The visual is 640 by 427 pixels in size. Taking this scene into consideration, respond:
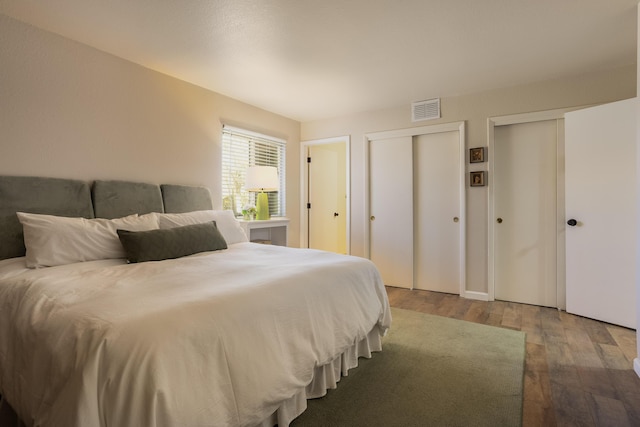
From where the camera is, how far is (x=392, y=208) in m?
4.20

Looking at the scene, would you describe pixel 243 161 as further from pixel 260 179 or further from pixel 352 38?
pixel 352 38

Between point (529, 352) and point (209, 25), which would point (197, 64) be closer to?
point (209, 25)

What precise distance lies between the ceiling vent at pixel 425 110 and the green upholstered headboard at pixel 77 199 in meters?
2.73

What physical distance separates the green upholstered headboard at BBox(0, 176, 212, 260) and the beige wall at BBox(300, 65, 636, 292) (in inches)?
85.7

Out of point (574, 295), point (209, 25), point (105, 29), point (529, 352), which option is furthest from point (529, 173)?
point (105, 29)

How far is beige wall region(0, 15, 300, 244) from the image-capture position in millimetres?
2219

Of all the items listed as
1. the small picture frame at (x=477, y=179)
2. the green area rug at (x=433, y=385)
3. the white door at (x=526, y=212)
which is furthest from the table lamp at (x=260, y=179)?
the white door at (x=526, y=212)

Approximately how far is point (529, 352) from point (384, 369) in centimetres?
111

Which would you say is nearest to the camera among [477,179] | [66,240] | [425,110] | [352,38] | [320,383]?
[320,383]

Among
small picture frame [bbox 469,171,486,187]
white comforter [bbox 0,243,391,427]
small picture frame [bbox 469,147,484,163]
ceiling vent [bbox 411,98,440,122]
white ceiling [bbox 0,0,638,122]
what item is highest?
white ceiling [bbox 0,0,638,122]

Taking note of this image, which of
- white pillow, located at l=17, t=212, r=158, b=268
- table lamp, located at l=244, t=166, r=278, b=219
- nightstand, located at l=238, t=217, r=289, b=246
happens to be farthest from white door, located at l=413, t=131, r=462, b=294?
white pillow, located at l=17, t=212, r=158, b=268

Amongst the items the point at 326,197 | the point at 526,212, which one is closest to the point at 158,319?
the point at 526,212

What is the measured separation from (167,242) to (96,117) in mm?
1326

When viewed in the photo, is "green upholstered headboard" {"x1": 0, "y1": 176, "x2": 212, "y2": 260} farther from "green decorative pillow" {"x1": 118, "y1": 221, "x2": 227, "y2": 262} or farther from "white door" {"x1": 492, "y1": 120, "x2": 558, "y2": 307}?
"white door" {"x1": 492, "y1": 120, "x2": 558, "y2": 307}
